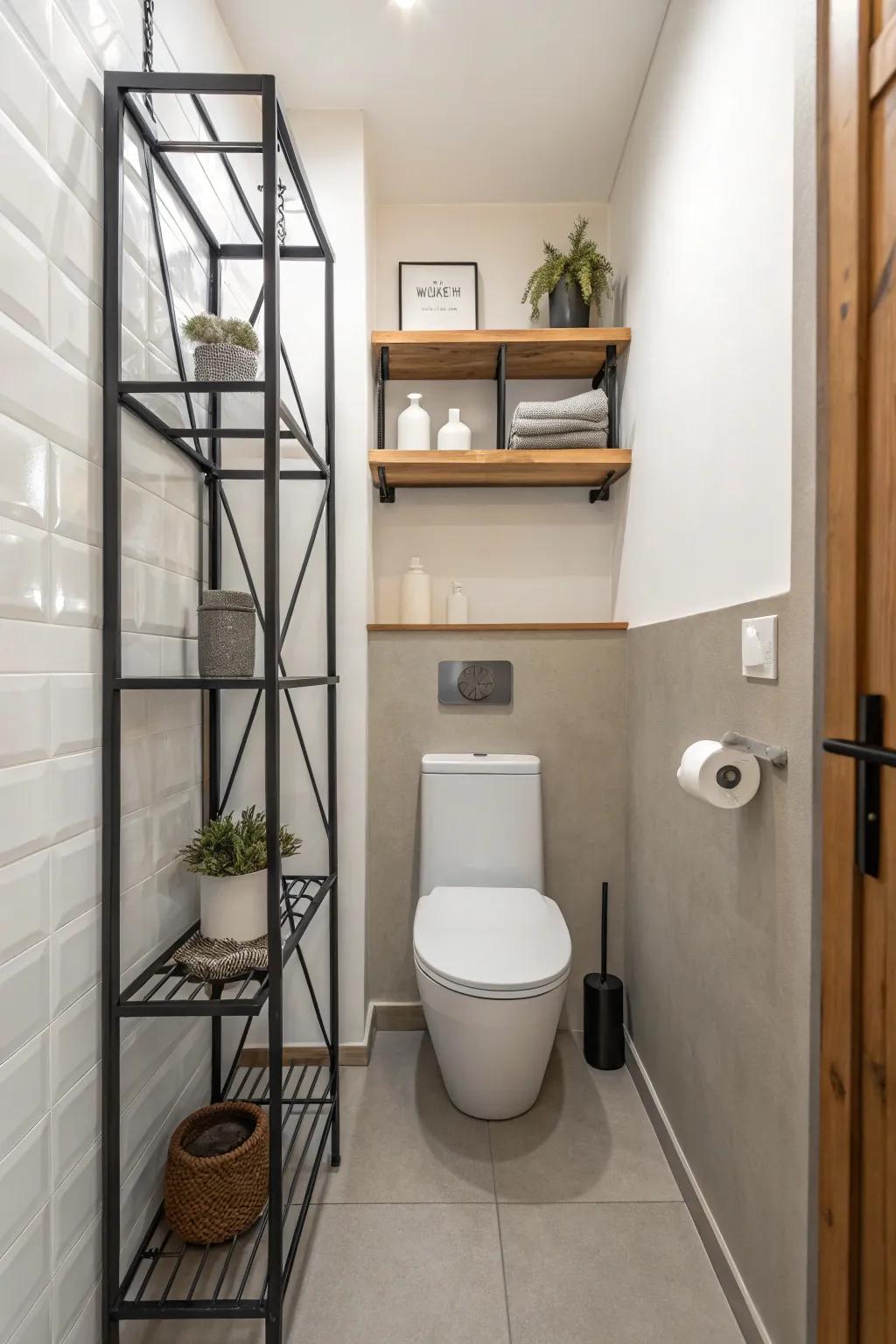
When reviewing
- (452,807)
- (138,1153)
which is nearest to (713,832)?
(452,807)

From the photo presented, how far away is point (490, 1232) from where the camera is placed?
1.42m

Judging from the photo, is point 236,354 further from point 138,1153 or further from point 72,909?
point 138,1153

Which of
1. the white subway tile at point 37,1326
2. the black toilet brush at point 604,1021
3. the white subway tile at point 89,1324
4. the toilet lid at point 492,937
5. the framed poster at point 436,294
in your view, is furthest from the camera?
the framed poster at point 436,294

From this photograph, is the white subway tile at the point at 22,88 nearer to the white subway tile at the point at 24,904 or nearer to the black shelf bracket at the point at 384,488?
the white subway tile at the point at 24,904

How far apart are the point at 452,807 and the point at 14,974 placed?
1.26 meters

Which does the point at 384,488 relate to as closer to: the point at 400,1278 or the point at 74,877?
the point at 74,877

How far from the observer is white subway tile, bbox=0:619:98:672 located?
939 millimetres

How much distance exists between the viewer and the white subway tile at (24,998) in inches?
36.3

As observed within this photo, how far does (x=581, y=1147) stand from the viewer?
65.5 inches

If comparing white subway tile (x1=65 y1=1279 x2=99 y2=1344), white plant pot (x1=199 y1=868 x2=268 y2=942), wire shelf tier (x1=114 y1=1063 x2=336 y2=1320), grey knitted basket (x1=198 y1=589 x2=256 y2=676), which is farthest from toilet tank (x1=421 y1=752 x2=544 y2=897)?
white subway tile (x1=65 y1=1279 x2=99 y2=1344)

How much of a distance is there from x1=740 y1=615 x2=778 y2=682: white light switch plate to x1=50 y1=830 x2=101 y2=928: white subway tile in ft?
3.55

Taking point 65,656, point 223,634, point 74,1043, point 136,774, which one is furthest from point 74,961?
point 223,634

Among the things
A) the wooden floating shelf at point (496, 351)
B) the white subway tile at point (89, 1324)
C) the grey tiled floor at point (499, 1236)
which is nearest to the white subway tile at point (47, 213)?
the wooden floating shelf at point (496, 351)

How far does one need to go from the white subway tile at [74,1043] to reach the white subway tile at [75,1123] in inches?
0.6
